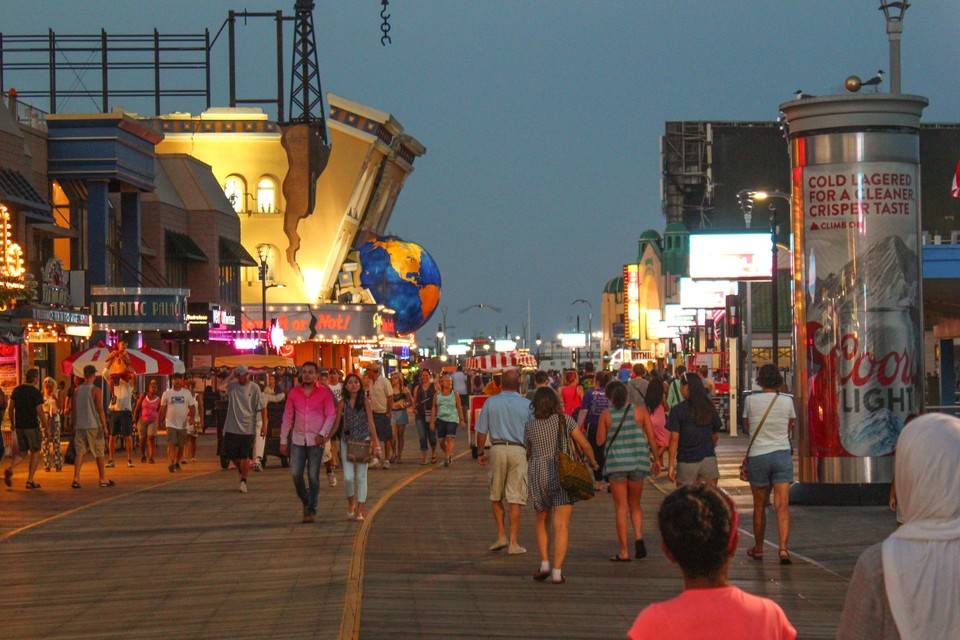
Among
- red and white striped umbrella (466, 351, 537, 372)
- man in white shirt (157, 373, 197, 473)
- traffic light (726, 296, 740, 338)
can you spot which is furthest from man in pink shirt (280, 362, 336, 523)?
red and white striped umbrella (466, 351, 537, 372)

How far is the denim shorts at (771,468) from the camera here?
1288cm

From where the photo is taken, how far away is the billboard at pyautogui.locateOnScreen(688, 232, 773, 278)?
4484 cm

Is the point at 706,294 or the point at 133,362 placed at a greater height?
the point at 706,294

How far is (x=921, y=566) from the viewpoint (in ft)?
14.0

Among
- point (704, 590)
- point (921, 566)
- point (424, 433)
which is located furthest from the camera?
point (424, 433)

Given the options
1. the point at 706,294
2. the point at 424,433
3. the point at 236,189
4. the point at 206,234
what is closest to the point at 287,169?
the point at 236,189

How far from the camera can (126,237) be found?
43.8 m

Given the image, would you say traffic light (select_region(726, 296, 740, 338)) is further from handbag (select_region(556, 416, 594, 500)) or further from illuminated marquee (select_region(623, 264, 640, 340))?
illuminated marquee (select_region(623, 264, 640, 340))

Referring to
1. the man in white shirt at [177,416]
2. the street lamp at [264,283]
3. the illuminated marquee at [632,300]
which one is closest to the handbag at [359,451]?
the man in white shirt at [177,416]

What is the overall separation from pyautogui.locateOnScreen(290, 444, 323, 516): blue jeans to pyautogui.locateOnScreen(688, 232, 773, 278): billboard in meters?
29.4

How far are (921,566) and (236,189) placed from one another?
65.3 metres

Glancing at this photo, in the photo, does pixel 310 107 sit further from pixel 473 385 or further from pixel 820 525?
pixel 820 525

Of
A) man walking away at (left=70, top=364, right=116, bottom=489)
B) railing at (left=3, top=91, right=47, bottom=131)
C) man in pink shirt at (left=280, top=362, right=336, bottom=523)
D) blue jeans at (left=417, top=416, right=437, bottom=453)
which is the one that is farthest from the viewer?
railing at (left=3, top=91, right=47, bottom=131)

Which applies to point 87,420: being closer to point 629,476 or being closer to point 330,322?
point 629,476
